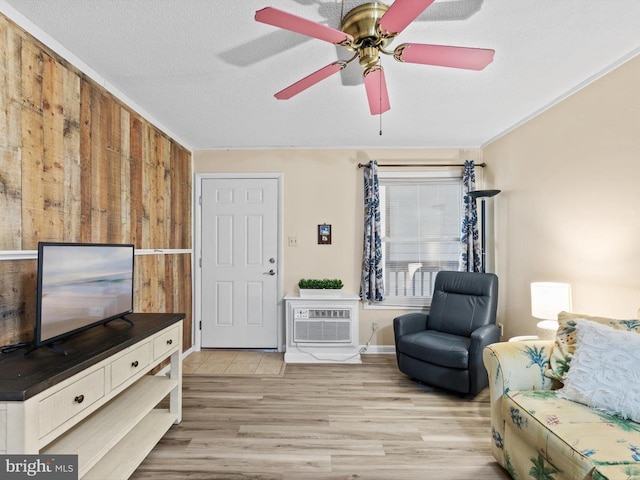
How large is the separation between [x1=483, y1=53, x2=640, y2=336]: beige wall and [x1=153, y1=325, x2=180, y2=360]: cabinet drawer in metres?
2.97

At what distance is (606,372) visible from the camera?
157 cm

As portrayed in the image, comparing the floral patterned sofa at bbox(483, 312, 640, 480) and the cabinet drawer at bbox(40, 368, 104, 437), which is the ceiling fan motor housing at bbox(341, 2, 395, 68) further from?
the cabinet drawer at bbox(40, 368, 104, 437)

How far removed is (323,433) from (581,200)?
2.53m

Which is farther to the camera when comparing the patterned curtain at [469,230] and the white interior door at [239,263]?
the white interior door at [239,263]

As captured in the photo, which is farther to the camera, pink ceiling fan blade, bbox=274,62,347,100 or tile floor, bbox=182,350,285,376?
tile floor, bbox=182,350,285,376

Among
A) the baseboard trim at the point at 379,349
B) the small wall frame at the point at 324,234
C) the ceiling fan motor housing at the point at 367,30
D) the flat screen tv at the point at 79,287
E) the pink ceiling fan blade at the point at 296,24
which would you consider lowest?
the baseboard trim at the point at 379,349

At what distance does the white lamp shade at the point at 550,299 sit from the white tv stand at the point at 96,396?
2675mm

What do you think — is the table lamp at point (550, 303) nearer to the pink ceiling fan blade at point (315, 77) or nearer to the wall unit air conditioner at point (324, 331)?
the wall unit air conditioner at point (324, 331)

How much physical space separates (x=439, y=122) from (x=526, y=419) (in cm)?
253

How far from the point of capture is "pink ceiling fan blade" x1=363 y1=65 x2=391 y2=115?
1660 mm

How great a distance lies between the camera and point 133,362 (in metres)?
1.75

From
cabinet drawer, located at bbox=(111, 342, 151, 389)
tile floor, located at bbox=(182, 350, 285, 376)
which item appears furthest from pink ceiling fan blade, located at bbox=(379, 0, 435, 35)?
tile floor, located at bbox=(182, 350, 285, 376)

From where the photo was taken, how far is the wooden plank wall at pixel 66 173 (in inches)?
63.3

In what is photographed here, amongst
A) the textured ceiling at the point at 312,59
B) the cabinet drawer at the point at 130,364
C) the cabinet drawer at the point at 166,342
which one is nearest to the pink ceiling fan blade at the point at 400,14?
the textured ceiling at the point at 312,59
